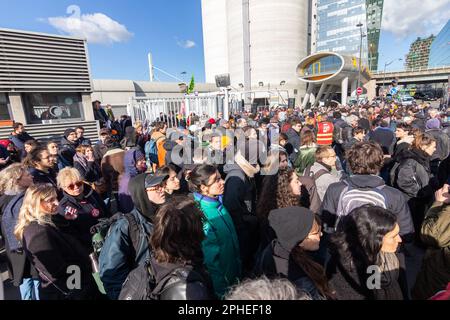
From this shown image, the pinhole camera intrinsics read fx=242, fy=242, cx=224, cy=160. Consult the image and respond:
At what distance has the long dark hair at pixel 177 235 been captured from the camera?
1.47 meters

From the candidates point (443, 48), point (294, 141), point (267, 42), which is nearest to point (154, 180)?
point (294, 141)

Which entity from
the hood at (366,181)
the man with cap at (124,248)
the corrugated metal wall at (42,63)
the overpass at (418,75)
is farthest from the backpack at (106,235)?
the overpass at (418,75)

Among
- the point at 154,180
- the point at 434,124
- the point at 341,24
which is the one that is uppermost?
the point at 341,24

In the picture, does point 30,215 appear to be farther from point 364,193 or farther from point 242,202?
point 364,193

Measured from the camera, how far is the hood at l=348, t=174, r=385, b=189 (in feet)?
7.54

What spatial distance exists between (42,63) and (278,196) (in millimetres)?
9432

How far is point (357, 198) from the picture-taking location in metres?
2.31

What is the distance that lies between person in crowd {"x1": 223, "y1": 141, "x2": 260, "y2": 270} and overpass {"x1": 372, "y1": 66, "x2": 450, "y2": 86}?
197ft

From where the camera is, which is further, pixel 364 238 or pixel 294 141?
pixel 294 141

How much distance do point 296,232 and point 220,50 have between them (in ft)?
217

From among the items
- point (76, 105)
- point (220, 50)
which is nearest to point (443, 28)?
point (220, 50)

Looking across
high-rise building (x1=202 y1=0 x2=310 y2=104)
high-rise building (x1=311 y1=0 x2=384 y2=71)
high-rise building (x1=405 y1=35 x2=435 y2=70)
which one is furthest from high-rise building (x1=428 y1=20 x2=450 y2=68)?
high-rise building (x1=202 y1=0 x2=310 y2=104)

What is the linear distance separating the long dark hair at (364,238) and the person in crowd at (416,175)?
2169mm
